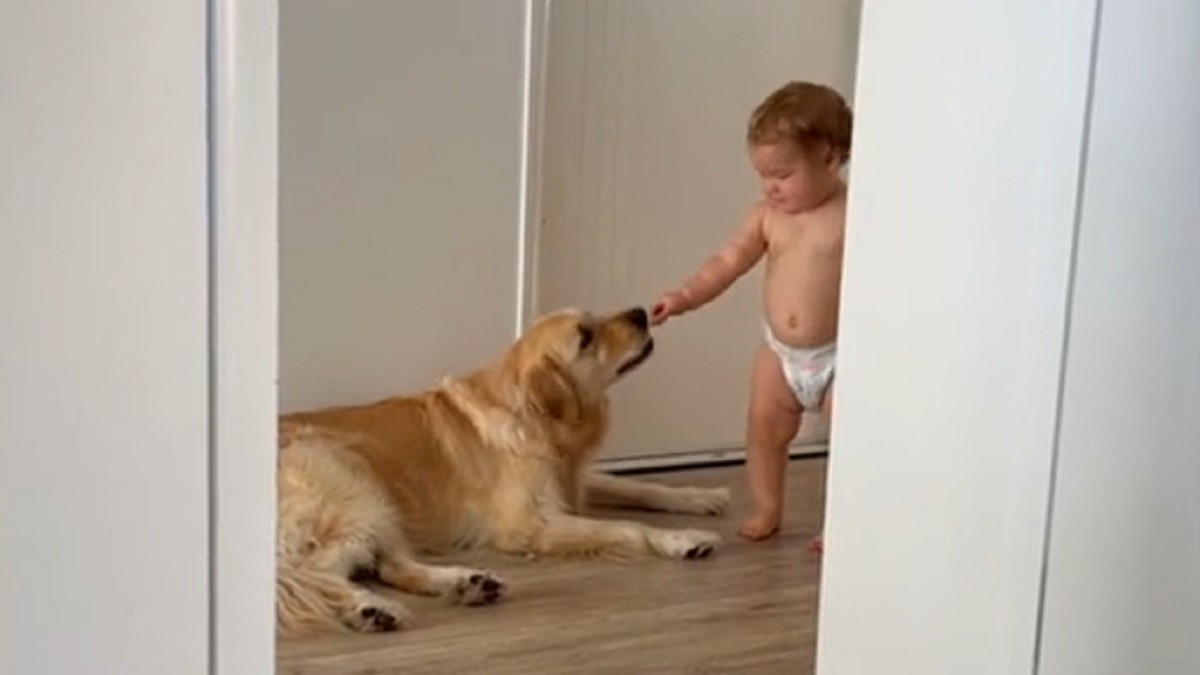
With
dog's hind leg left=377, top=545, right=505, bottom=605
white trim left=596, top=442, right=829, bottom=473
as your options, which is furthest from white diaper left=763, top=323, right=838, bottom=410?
dog's hind leg left=377, top=545, right=505, bottom=605

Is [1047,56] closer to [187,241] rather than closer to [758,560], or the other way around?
[187,241]

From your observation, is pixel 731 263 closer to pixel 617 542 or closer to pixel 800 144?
pixel 800 144

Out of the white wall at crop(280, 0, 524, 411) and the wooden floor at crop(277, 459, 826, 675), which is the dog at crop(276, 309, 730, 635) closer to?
the wooden floor at crop(277, 459, 826, 675)

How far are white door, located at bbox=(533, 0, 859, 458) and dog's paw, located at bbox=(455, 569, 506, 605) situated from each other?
0.78m

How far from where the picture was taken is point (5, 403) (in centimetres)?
84

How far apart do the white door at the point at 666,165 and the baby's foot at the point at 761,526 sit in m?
0.49

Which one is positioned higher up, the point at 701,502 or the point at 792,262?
the point at 792,262

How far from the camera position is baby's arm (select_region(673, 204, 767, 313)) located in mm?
2630

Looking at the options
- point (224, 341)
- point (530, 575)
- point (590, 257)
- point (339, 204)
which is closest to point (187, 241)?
point (224, 341)

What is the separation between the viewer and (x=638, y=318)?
8.69 ft

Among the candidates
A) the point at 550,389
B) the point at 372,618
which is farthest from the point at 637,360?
the point at 372,618

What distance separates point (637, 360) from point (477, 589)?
0.58 metres

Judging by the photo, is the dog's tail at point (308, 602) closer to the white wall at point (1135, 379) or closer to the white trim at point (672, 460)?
the white trim at point (672, 460)

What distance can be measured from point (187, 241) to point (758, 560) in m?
1.72
